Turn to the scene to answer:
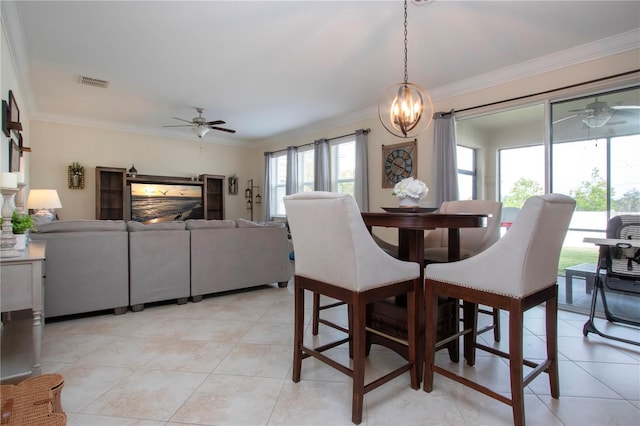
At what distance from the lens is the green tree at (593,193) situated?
3.26m

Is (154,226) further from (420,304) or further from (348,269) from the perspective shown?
(420,304)

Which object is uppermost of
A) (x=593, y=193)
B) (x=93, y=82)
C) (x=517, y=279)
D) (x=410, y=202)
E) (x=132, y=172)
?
(x=93, y=82)

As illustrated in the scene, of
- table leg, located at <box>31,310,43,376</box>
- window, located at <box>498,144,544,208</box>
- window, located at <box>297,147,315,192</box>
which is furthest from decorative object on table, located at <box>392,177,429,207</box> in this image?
window, located at <box>297,147,315,192</box>

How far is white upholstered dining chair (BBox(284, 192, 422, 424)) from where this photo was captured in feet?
4.90

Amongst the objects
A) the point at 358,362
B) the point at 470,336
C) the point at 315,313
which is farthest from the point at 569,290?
the point at 358,362

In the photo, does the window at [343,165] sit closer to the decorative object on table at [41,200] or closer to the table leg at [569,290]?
the table leg at [569,290]

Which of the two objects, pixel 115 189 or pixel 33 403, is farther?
pixel 115 189

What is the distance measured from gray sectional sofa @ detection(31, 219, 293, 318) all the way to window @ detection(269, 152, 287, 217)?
3.47m

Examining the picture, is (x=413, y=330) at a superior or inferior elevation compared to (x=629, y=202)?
inferior

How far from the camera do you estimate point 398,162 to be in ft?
15.8

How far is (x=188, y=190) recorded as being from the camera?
6.90m

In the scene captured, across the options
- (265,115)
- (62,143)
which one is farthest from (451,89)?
(62,143)

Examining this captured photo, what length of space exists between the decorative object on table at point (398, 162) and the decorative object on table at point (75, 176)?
17.3 ft

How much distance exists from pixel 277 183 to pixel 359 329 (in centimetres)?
617
